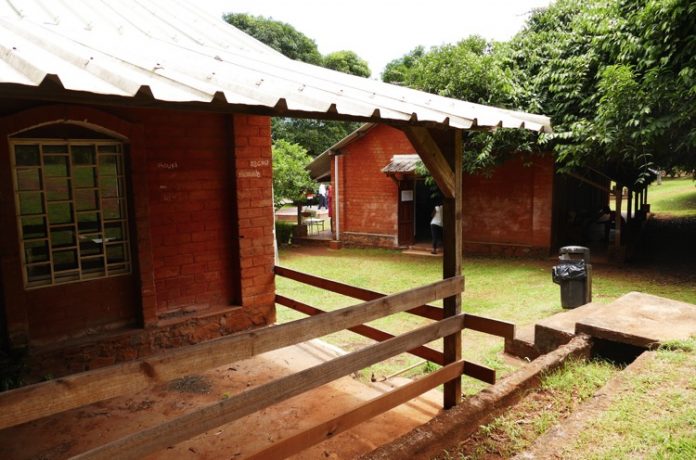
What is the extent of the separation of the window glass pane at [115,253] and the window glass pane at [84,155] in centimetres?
93

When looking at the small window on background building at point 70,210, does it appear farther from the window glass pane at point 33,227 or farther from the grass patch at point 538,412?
the grass patch at point 538,412

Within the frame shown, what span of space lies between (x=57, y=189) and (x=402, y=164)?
478 inches

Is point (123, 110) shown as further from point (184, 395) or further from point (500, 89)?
point (500, 89)

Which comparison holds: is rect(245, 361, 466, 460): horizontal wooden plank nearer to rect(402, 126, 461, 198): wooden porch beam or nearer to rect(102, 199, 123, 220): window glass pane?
rect(402, 126, 461, 198): wooden porch beam

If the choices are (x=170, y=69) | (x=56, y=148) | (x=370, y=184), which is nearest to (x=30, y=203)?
(x=56, y=148)

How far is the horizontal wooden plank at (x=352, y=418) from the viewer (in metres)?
3.05

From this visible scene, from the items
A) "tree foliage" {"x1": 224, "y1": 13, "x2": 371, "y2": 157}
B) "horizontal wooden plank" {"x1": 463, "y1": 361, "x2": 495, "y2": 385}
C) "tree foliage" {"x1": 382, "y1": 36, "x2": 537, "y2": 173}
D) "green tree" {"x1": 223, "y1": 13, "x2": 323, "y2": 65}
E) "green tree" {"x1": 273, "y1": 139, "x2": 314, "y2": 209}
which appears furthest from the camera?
"green tree" {"x1": 223, "y1": 13, "x2": 323, "y2": 65}

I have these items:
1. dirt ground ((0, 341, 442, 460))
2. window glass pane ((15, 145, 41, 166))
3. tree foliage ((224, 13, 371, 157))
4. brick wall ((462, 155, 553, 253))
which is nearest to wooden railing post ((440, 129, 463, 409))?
dirt ground ((0, 341, 442, 460))

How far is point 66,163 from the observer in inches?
193

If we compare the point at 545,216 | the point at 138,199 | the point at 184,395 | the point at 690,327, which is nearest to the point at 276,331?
the point at 184,395

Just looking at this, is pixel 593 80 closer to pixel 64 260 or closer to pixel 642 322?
pixel 642 322

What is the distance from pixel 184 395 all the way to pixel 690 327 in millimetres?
5304

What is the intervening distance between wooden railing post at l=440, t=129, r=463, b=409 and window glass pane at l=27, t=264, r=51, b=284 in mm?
3920

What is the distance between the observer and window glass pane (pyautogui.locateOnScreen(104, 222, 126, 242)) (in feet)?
17.1
